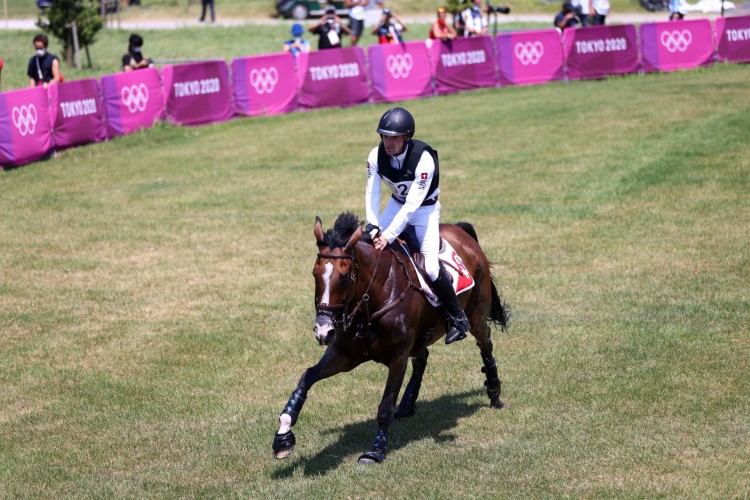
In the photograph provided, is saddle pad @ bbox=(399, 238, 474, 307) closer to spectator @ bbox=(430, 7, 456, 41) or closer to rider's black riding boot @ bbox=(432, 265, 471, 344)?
rider's black riding boot @ bbox=(432, 265, 471, 344)

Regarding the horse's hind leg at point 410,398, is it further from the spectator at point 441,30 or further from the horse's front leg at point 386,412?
the spectator at point 441,30

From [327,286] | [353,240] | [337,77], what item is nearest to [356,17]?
[337,77]

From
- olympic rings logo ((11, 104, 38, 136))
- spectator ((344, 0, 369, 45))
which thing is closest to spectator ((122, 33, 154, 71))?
olympic rings logo ((11, 104, 38, 136))

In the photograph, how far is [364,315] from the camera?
9.38 m

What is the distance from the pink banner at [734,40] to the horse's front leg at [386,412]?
3135 cm

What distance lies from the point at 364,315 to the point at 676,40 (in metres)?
30.9

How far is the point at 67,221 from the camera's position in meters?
21.0

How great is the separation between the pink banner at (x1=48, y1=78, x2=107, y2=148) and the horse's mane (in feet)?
62.3

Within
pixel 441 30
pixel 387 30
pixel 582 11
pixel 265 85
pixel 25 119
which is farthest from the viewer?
pixel 582 11

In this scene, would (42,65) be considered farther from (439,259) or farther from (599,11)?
(599,11)

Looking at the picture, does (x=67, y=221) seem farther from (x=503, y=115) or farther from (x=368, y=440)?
(x=503, y=115)

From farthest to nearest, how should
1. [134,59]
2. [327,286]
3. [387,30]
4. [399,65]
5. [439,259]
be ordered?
[387,30] < [399,65] < [134,59] < [439,259] < [327,286]

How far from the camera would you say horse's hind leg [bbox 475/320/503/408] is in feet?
36.7

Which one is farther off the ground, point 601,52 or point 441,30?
point 441,30
